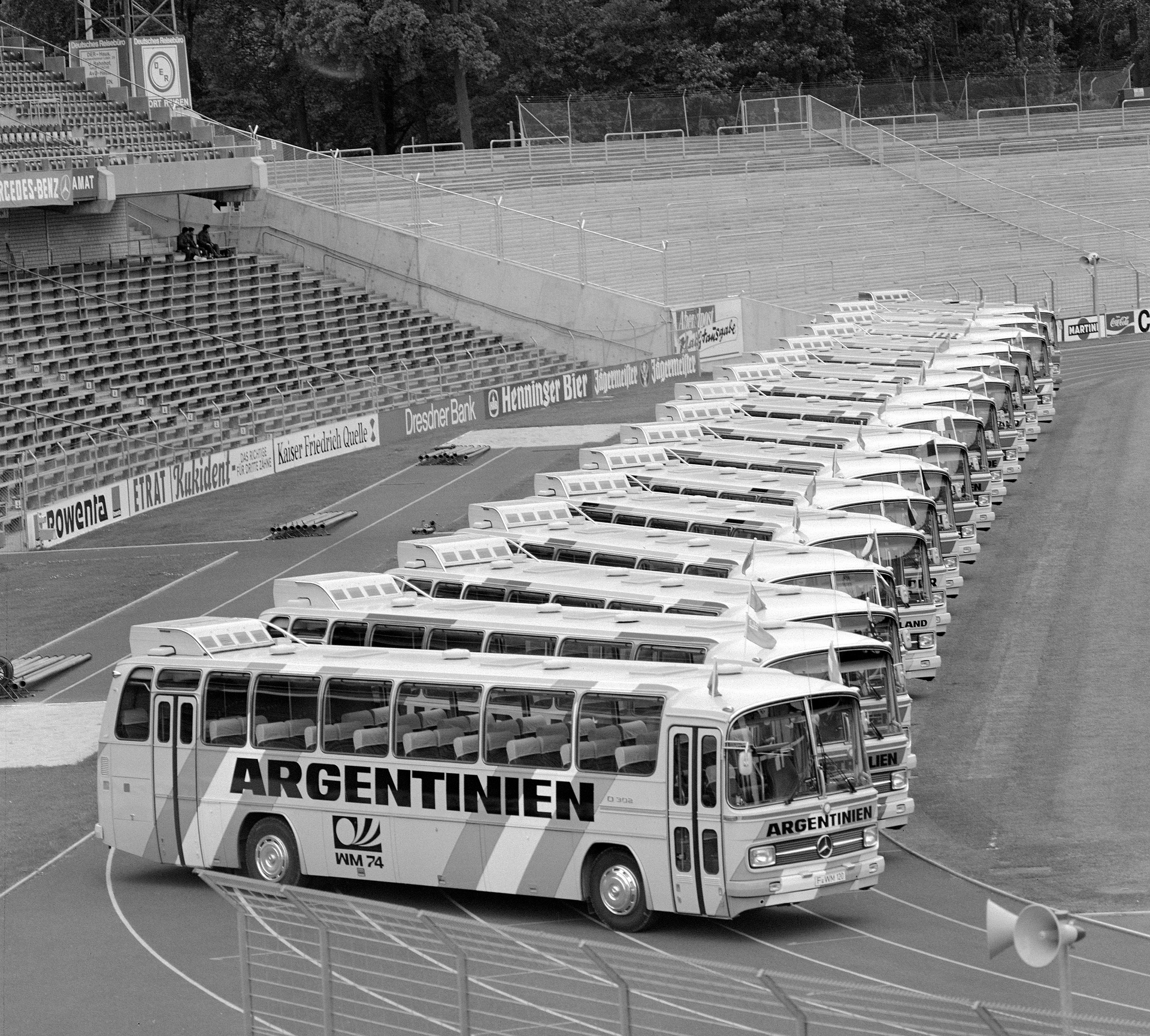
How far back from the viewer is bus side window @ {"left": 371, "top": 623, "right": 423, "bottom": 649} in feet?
66.0

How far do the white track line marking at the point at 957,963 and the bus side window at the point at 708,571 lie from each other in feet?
24.3

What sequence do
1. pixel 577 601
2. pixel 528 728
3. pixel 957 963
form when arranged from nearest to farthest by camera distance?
pixel 957 963 < pixel 528 728 < pixel 577 601

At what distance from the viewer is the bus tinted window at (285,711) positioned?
17.3 m

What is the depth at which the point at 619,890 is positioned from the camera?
1568 centimetres

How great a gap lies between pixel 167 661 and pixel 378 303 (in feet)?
140

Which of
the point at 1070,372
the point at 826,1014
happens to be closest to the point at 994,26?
the point at 1070,372

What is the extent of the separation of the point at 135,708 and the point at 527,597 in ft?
18.6

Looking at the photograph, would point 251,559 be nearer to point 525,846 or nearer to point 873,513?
point 873,513

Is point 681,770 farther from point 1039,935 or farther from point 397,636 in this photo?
point 1039,935

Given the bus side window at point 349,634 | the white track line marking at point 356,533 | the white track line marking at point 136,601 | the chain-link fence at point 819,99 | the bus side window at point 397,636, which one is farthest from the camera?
the chain-link fence at point 819,99

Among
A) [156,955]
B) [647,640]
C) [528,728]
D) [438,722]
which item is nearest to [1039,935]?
[528,728]

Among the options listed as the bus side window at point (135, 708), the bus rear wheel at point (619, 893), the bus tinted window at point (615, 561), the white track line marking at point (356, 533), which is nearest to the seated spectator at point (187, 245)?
the white track line marking at point (356, 533)

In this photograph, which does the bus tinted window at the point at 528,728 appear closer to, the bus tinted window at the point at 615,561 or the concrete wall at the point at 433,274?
the bus tinted window at the point at 615,561

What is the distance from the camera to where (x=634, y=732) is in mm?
15805
